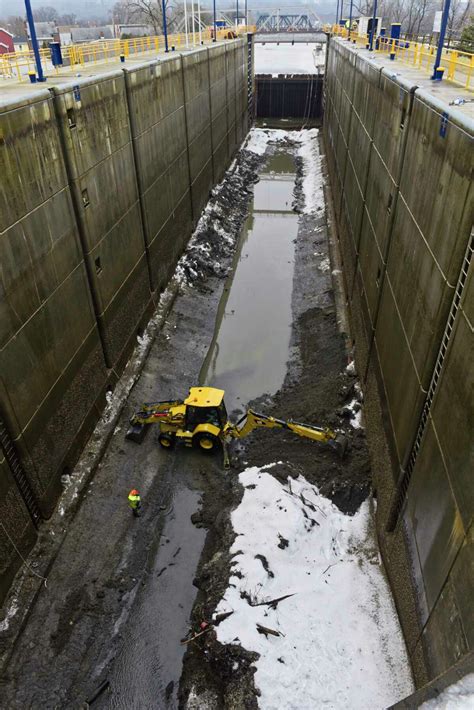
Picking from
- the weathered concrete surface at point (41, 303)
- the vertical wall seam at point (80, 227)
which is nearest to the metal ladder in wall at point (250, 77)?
the vertical wall seam at point (80, 227)

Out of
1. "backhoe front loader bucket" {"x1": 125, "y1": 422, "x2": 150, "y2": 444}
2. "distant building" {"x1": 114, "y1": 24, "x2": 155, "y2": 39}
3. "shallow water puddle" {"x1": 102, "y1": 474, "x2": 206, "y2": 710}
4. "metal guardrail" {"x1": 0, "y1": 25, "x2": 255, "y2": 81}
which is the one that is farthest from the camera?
"distant building" {"x1": 114, "y1": 24, "x2": 155, "y2": 39}

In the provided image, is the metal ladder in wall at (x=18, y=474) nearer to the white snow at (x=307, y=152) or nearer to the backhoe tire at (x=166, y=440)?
the backhoe tire at (x=166, y=440)

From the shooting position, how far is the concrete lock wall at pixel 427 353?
→ 5.92 metres

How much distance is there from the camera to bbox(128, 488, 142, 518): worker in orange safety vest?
34.8 ft

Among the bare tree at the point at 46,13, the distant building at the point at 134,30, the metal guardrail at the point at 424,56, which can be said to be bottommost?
the metal guardrail at the point at 424,56

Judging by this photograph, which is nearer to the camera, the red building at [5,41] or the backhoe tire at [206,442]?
the backhoe tire at [206,442]

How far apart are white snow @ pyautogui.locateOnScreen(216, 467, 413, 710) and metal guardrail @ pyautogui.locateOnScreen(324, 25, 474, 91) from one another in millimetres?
9457

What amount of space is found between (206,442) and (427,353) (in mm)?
6360

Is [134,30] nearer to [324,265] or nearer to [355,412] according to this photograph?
[324,265]

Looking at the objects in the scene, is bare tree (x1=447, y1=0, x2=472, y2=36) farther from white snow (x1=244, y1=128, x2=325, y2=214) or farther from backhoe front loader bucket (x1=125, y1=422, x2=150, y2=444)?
backhoe front loader bucket (x1=125, y1=422, x2=150, y2=444)

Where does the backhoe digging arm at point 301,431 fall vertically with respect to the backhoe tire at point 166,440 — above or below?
above

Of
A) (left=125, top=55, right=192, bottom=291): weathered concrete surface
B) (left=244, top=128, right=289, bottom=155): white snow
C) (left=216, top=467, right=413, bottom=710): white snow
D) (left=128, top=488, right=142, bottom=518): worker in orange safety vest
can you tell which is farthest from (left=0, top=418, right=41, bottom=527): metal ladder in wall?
(left=244, top=128, right=289, bottom=155): white snow

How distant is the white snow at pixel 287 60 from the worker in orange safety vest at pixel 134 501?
52.8 meters

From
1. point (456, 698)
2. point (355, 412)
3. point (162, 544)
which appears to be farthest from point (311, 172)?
point (456, 698)
